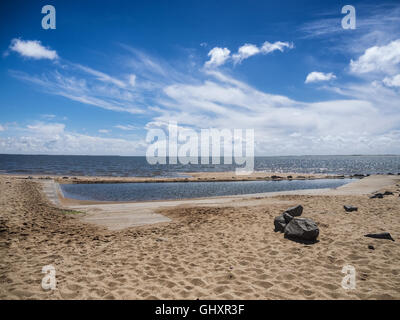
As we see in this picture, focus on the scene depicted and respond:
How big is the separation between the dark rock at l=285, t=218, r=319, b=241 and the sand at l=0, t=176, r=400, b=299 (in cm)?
36

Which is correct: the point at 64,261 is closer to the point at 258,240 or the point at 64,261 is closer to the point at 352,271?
the point at 258,240

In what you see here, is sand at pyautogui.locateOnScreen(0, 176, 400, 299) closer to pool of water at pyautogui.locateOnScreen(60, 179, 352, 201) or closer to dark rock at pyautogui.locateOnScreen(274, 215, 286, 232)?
dark rock at pyautogui.locateOnScreen(274, 215, 286, 232)

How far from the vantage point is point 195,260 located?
647cm

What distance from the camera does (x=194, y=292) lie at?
4.82 meters

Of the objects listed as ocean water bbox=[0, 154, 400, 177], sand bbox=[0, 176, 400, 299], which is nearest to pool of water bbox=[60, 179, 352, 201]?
sand bbox=[0, 176, 400, 299]

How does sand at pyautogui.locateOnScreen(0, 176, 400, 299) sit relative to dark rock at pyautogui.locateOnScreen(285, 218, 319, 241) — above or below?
below

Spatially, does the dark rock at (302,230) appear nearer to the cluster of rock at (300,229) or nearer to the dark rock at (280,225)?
the cluster of rock at (300,229)

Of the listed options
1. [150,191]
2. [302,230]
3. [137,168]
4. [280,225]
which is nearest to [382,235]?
[302,230]

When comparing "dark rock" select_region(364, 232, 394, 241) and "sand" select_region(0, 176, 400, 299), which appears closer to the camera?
"sand" select_region(0, 176, 400, 299)

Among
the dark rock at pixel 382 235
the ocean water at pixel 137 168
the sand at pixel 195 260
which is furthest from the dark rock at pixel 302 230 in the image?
the ocean water at pixel 137 168

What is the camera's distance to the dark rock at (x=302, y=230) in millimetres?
7691

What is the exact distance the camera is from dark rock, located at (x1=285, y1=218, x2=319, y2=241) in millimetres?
7691
